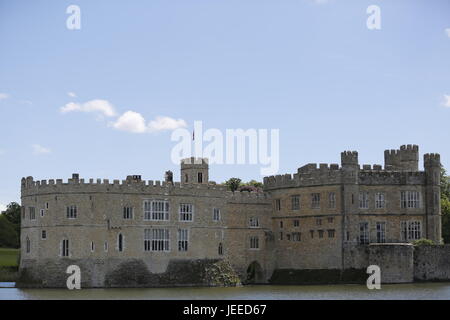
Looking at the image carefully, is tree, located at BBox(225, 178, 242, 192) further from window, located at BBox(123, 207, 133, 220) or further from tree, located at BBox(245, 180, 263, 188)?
window, located at BBox(123, 207, 133, 220)

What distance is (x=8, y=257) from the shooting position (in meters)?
97.8

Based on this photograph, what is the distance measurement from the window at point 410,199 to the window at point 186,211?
15.6m

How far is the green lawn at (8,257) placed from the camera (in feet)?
301

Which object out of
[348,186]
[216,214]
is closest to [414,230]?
[348,186]

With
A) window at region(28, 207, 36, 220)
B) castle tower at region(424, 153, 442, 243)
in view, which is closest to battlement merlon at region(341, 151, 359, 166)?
castle tower at region(424, 153, 442, 243)

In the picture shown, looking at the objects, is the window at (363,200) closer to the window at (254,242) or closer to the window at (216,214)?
the window at (254,242)

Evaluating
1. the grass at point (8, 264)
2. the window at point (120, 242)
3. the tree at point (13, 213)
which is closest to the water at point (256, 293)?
the window at point (120, 242)

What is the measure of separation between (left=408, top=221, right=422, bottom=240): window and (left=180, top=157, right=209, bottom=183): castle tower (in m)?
16.1

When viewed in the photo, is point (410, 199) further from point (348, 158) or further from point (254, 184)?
point (254, 184)

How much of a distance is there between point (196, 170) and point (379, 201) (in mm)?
14361

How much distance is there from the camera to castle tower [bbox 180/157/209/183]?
83312 millimetres

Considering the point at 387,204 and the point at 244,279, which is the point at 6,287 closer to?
the point at 244,279

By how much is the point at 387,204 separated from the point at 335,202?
4.03 meters
